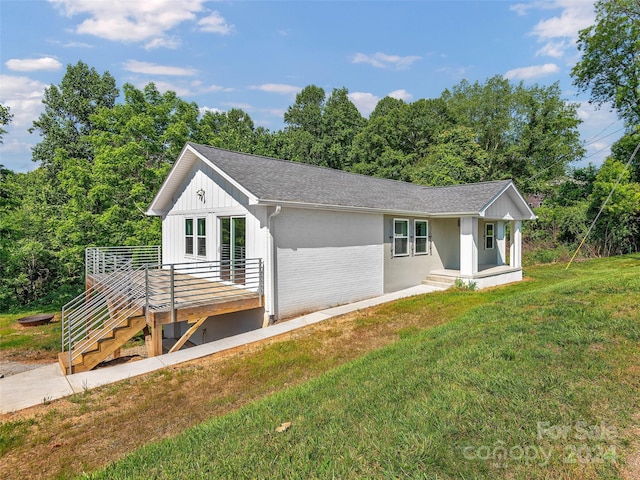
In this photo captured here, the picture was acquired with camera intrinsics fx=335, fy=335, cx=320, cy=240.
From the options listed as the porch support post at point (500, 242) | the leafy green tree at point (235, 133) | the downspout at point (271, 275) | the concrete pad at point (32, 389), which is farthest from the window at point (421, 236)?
the leafy green tree at point (235, 133)

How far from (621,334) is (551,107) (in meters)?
32.6

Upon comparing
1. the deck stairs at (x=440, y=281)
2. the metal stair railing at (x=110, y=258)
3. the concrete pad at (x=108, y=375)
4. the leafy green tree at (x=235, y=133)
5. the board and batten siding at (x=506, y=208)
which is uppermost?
the leafy green tree at (x=235, y=133)

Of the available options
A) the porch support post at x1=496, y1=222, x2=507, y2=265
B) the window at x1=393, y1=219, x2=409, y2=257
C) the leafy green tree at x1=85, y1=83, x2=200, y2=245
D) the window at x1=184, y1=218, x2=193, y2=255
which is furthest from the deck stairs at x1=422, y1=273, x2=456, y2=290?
the leafy green tree at x1=85, y1=83, x2=200, y2=245

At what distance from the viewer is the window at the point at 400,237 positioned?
41.3 feet

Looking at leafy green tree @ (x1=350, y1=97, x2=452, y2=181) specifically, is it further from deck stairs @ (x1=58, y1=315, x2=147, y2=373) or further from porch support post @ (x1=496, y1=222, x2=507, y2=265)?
deck stairs @ (x1=58, y1=315, x2=147, y2=373)

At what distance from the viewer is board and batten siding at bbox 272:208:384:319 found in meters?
9.11

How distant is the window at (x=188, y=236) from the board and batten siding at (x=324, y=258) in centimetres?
512

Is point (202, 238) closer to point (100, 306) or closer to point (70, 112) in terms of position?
point (100, 306)

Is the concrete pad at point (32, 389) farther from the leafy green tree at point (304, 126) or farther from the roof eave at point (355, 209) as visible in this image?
the leafy green tree at point (304, 126)

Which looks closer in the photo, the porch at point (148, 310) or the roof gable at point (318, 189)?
the porch at point (148, 310)

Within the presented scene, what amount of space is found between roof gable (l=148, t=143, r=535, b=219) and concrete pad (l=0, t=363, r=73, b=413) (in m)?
5.17

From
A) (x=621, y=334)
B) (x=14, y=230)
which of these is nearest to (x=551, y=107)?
(x=621, y=334)

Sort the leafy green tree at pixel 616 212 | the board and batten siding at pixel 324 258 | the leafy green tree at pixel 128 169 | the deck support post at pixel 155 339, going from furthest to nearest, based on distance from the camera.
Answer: the leafy green tree at pixel 616 212, the leafy green tree at pixel 128 169, the board and batten siding at pixel 324 258, the deck support post at pixel 155 339

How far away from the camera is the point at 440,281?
1340cm
